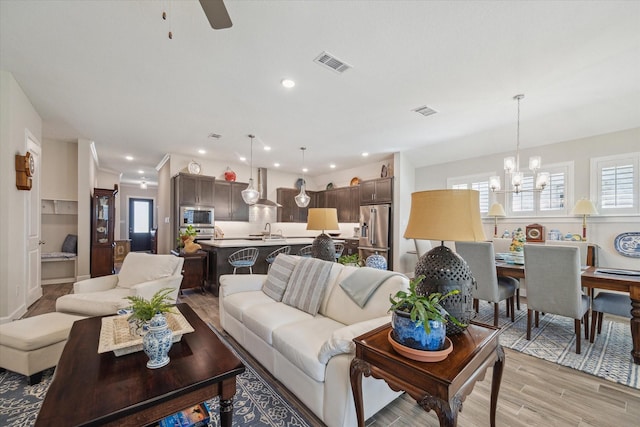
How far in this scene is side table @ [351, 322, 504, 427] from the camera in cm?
112

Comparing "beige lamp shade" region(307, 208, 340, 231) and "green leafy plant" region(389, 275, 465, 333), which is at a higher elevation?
"beige lamp shade" region(307, 208, 340, 231)

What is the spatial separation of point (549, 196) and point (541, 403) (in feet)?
13.1

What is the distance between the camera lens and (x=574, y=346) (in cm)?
285

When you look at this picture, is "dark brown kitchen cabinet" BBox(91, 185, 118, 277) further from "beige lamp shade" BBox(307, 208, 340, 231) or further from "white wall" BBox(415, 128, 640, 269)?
"white wall" BBox(415, 128, 640, 269)

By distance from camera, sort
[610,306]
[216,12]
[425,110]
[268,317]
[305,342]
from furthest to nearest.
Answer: [425,110] < [610,306] < [268,317] < [305,342] < [216,12]

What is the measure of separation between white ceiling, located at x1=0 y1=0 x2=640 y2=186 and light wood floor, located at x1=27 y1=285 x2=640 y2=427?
292cm

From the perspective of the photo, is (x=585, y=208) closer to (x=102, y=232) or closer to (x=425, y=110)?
(x=425, y=110)

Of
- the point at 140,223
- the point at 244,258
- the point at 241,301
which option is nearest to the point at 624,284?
the point at 241,301

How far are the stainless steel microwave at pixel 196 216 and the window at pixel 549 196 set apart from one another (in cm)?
641

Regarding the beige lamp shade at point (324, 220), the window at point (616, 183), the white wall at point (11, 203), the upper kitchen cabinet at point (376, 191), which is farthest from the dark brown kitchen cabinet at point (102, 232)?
the window at point (616, 183)

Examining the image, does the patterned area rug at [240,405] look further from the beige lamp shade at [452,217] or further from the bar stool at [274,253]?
the bar stool at [274,253]

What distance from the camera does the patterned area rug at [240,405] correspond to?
1741 millimetres

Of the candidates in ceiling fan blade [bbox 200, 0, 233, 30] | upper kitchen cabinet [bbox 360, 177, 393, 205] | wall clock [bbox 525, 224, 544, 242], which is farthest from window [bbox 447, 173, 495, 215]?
ceiling fan blade [bbox 200, 0, 233, 30]

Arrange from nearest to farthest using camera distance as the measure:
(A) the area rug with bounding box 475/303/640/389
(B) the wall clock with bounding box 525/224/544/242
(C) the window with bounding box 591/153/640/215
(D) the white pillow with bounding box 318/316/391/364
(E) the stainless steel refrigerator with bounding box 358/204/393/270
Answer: (D) the white pillow with bounding box 318/316/391/364
(A) the area rug with bounding box 475/303/640/389
(C) the window with bounding box 591/153/640/215
(B) the wall clock with bounding box 525/224/544/242
(E) the stainless steel refrigerator with bounding box 358/204/393/270
